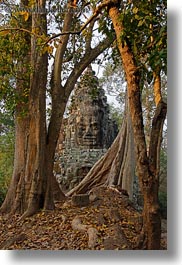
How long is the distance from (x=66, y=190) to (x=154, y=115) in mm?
744

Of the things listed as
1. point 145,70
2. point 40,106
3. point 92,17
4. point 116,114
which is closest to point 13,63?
point 40,106

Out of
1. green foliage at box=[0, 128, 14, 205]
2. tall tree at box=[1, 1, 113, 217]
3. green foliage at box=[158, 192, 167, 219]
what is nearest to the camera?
green foliage at box=[158, 192, 167, 219]

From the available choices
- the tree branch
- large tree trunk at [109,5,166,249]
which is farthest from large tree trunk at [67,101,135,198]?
the tree branch

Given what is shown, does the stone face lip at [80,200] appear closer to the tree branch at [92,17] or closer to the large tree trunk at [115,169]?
the large tree trunk at [115,169]

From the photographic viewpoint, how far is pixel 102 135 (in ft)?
9.53

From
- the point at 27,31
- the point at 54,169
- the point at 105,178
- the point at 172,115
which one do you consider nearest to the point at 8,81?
the point at 27,31

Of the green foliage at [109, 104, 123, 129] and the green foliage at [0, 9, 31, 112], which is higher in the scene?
the green foliage at [0, 9, 31, 112]

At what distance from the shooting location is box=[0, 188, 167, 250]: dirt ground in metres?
2.65

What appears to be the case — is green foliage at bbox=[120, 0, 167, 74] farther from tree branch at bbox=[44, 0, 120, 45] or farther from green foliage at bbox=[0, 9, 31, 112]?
green foliage at bbox=[0, 9, 31, 112]

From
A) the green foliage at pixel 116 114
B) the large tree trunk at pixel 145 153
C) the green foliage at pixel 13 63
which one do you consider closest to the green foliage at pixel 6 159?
the green foliage at pixel 13 63

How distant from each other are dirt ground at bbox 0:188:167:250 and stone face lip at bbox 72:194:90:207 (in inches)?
0.9

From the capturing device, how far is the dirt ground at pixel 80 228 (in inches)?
104

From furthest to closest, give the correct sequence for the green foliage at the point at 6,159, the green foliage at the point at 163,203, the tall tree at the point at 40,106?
the tall tree at the point at 40,106 → the green foliage at the point at 6,159 → the green foliage at the point at 163,203

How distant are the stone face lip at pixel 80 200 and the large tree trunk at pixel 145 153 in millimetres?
426
